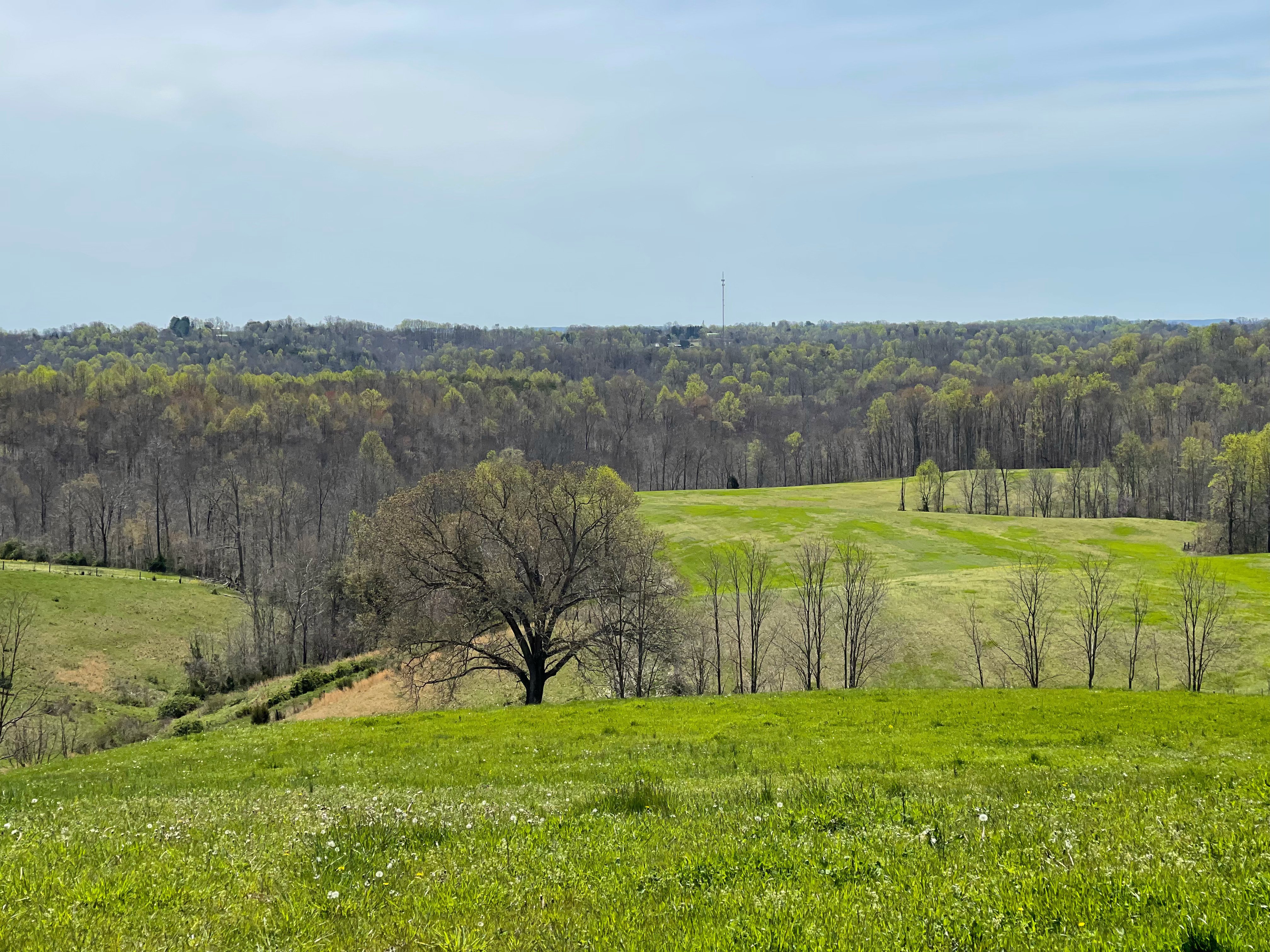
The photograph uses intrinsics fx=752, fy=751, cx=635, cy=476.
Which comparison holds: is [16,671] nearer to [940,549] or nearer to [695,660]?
[695,660]

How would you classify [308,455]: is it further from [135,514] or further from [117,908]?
[117,908]

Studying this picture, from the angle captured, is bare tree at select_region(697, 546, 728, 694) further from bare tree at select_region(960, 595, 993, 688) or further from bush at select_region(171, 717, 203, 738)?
bush at select_region(171, 717, 203, 738)

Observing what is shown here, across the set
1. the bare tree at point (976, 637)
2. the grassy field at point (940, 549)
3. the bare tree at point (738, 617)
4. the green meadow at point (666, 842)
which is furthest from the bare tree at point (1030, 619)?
the green meadow at point (666, 842)

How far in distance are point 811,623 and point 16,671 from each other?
7526 cm

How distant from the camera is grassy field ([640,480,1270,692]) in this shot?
2393 inches

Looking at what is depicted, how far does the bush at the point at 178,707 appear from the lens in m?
64.8

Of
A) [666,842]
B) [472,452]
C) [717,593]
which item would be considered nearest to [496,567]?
[666,842]

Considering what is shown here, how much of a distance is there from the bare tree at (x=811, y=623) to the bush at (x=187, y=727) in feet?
140

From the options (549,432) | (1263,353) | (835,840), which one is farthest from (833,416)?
(835,840)

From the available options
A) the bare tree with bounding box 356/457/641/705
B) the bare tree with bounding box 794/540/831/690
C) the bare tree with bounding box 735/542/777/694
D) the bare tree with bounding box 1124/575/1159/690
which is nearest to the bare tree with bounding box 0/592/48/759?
the bare tree with bounding box 356/457/641/705

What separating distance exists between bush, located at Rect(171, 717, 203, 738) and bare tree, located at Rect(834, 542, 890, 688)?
47219 millimetres

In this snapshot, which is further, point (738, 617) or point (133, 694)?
point (133, 694)

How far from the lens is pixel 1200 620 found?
62.2 meters

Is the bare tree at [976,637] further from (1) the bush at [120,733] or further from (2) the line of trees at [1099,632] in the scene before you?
(1) the bush at [120,733]
